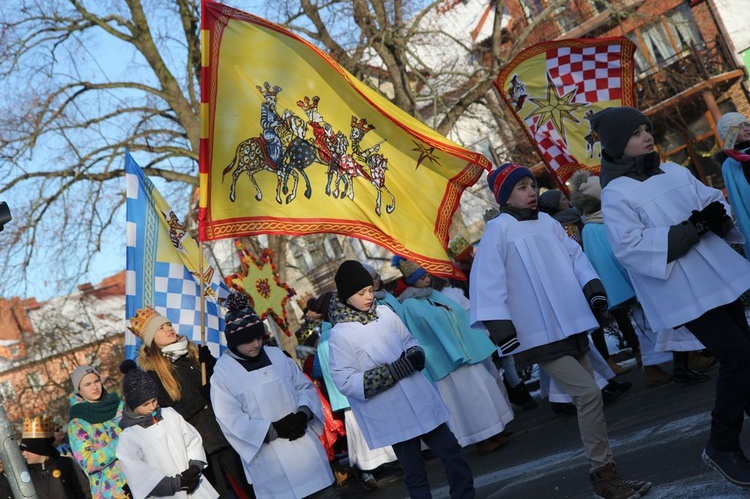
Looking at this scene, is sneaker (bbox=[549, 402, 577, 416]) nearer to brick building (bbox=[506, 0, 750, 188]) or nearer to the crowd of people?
the crowd of people

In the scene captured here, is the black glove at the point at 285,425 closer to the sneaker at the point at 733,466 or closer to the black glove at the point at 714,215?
the sneaker at the point at 733,466

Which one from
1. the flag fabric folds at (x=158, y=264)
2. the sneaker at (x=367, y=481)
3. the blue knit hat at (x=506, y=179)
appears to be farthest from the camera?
the flag fabric folds at (x=158, y=264)

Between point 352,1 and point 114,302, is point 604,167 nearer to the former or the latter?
point 352,1

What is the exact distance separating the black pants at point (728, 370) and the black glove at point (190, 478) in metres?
3.22

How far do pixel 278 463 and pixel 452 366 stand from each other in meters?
2.87

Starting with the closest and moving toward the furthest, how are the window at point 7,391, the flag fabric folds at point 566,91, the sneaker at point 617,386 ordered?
the sneaker at point 617,386
the flag fabric folds at point 566,91
the window at point 7,391

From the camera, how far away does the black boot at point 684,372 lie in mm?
7543

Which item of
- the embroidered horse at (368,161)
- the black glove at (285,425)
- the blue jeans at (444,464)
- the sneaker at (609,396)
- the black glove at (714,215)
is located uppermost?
the embroidered horse at (368,161)

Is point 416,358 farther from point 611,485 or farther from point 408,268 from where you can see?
point 408,268

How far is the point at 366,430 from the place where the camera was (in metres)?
5.50

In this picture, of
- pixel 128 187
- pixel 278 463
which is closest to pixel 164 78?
pixel 128 187

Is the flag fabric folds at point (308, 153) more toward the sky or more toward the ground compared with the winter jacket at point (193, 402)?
more toward the sky

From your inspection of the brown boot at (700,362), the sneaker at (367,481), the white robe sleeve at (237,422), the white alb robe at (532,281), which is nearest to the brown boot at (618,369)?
the brown boot at (700,362)

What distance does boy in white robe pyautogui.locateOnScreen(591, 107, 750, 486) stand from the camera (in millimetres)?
4434
